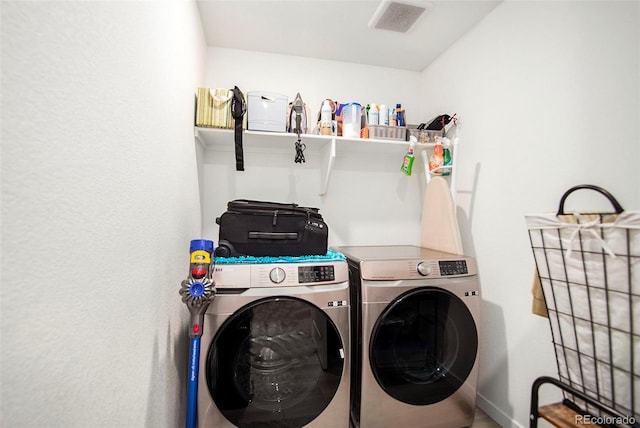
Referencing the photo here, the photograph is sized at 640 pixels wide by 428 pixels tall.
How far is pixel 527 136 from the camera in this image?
4.54ft

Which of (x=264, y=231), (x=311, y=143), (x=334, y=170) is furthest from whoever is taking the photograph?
(x=334, y=170)

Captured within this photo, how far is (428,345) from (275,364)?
2.61 ft

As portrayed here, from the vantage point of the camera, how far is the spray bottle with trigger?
0.97 metres

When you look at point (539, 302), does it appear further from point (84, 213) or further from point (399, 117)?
point (84, 213)

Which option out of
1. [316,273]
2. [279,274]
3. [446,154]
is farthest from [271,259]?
[446,154]

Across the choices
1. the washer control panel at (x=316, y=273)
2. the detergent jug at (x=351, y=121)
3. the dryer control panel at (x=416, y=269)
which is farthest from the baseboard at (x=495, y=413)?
the detergent jug at (x=351, y=121)

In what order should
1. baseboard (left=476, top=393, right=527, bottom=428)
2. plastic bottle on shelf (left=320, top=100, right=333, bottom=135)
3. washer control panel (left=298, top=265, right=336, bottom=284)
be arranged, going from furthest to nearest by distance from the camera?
plastic bottle on shelf (left=320, top=100, right=333, bottom=135)
baseboard (left=476, top=393, right=527, bottom=428)
washer control panel (left=298, top=265, right=336, bottom=284)

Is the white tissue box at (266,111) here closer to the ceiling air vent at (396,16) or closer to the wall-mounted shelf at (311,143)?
the wall-mounted shelf at (311,143)

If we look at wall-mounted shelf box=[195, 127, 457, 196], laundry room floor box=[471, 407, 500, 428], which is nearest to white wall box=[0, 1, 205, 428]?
wall-mounted shelf box=[195, 127, 457, 196]

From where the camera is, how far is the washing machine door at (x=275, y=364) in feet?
3.63

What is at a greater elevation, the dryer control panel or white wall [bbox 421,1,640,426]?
white wall [bbox 421,1,640,426]

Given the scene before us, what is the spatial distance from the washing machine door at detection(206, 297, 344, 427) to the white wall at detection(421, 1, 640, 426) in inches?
38.9

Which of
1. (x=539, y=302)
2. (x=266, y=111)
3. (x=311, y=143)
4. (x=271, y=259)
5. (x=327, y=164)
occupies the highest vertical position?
(x=266, y=111)

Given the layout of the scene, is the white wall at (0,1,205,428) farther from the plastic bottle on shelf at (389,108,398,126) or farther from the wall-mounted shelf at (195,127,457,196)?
the plastic bottle on shelf at (389,108,398,126)
